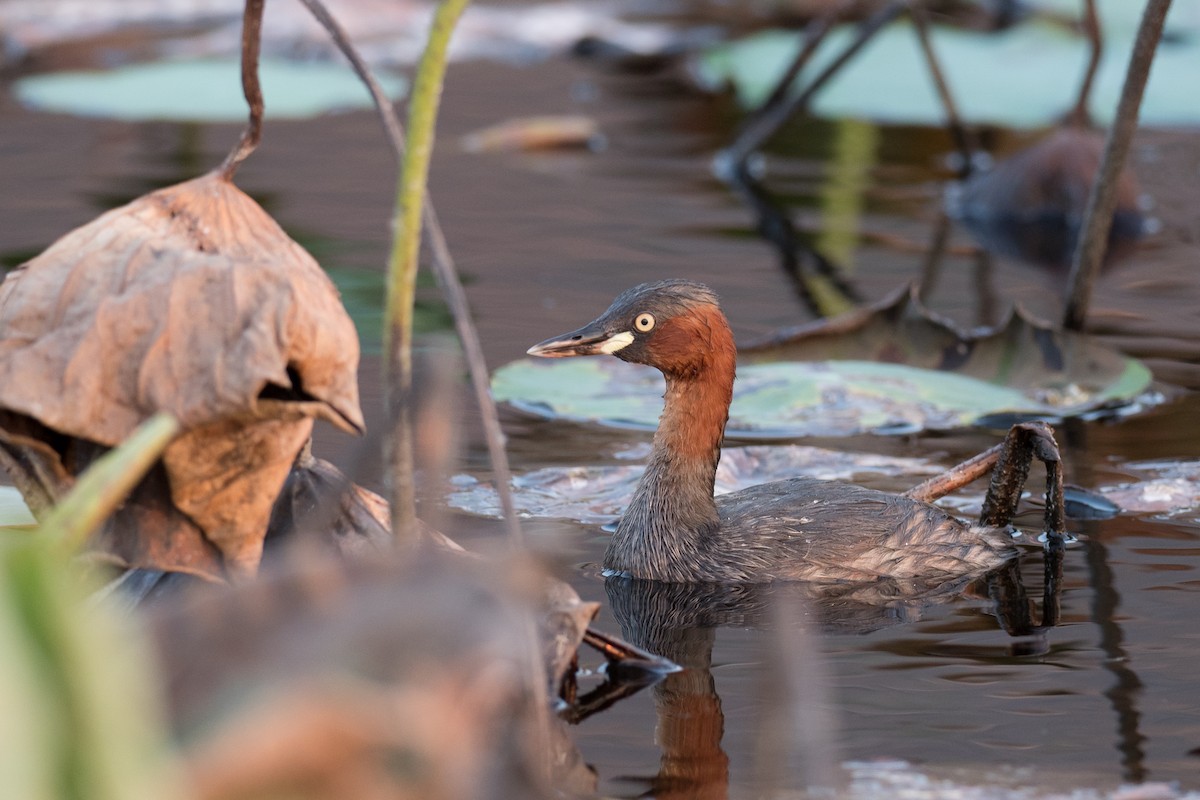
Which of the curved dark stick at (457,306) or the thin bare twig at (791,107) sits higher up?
the curved dark stick at (457,306)

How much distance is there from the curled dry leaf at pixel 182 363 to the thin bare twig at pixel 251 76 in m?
0.10

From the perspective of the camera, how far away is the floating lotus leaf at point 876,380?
4.90 meters

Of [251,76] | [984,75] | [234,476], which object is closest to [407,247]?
[251,76]

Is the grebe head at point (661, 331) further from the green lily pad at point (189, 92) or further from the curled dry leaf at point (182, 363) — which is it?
the green lily pad at point (189, 92)

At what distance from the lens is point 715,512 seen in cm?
402

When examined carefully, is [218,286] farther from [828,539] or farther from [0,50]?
[0,50]

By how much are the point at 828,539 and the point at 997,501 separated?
0.42m


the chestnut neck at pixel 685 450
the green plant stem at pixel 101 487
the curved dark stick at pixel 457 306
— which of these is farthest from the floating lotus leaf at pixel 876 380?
the green plant stem at pixel 101 487

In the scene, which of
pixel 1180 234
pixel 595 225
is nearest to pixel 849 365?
pixel 595 225

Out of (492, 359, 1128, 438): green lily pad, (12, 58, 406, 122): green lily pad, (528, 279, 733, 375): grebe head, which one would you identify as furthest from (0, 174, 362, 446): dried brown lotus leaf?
(12, 58, 406, 122): green lily pad

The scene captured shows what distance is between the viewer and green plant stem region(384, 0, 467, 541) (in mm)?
1740

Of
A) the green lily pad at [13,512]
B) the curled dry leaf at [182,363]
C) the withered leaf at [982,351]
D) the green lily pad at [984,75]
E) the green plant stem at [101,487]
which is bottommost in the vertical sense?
the withered leaf at [982,351]

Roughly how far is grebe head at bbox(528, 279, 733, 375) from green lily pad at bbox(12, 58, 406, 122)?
5225mm

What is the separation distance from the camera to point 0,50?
11.7 m
